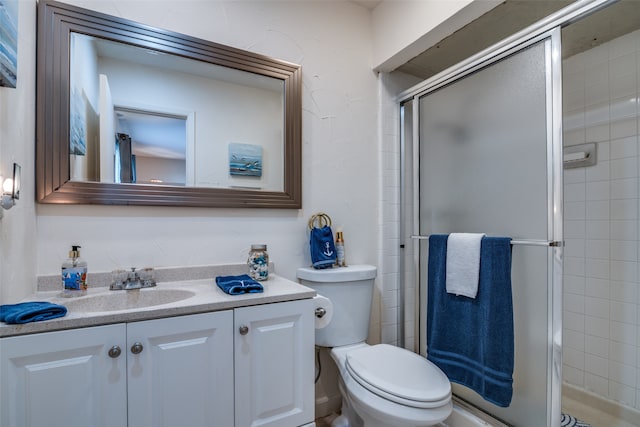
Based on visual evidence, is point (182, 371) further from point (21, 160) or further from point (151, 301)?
point (21, 160)

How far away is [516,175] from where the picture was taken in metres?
1.32

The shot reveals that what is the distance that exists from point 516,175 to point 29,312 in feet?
5.69

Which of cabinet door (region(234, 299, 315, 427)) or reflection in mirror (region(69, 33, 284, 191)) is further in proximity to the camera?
reflection in mirror (region(69, 33, 284, 191))

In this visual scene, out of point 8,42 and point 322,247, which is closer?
point 8,42

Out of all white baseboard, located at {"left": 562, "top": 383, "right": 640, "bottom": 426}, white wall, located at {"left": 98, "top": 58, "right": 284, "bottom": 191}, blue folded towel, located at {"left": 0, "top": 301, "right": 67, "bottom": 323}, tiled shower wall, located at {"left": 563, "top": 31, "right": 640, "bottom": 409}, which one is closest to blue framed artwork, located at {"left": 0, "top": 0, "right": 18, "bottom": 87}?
white wall, located at {"left": 98, "top": 58, "right": 284, "bottom": 191}

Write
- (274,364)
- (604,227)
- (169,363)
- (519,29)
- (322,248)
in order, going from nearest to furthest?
(169,363)
(274,364)
(322,248)
(519,29)
(604,227)

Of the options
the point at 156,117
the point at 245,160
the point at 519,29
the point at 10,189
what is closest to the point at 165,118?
the point at 156,117

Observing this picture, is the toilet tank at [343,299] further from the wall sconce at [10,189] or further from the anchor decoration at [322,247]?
the wall sconce at [10,189]

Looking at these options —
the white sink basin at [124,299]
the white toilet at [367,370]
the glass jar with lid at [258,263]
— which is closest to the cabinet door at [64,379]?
the white sink basin at [124,299]

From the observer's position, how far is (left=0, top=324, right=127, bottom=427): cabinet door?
79 cm

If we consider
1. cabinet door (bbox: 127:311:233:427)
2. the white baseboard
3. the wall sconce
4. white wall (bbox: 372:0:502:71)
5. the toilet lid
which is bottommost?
the white baseboard

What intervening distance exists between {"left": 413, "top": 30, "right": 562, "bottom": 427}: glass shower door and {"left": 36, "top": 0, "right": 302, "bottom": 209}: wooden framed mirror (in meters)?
0.85

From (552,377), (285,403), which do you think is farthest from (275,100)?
(552,377)

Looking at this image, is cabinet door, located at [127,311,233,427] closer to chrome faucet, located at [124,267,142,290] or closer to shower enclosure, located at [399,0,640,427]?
chrome faucet, located at [124,267,142,290]
